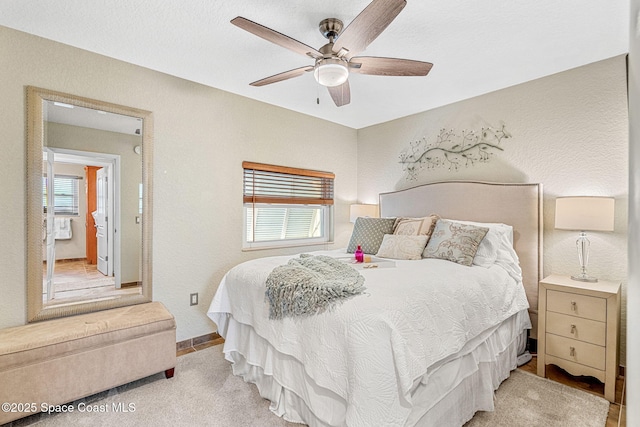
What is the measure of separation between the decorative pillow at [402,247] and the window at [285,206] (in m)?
1.29

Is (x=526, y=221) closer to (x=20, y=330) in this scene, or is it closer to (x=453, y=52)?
(x=453, y=52)

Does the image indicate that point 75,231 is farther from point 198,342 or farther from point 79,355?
point 198,342

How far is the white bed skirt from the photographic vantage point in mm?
1674

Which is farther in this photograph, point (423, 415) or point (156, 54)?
point (156, 54)

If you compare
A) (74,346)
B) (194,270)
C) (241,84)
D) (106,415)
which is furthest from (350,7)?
(106,415)

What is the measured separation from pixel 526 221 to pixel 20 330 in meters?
3.86

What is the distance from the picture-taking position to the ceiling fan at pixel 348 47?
1648 mm

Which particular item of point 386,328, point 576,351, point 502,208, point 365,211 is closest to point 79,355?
point 386,328

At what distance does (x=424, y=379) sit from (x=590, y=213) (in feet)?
5.87

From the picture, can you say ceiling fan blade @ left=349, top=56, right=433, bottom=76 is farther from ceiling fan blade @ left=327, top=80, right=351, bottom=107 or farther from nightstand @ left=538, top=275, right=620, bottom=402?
nightstand @ left=538, top=275, right=620, bottom=402

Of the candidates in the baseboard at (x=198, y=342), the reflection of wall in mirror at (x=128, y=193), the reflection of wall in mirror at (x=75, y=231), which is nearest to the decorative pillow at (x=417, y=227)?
the baseboard at (x=198, y=342)

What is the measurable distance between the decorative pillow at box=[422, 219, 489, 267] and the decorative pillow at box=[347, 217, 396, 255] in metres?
0.51

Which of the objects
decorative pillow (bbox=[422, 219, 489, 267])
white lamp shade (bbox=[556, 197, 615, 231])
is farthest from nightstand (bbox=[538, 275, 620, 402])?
decorative pillow (bbox=[422, 219, 489, 267])

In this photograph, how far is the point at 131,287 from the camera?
2754 millimetres
